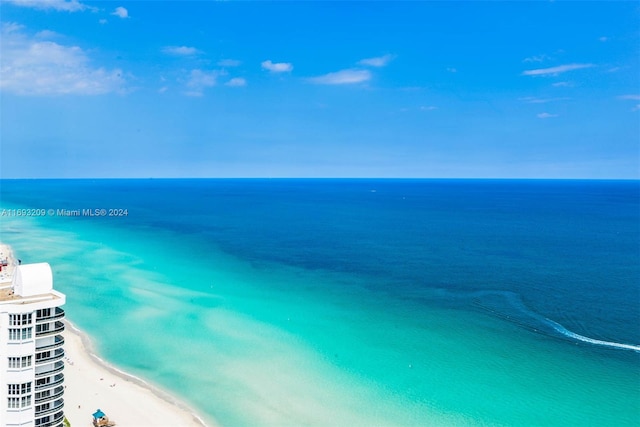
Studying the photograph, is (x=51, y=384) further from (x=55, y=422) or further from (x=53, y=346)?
(x=55, y=422)

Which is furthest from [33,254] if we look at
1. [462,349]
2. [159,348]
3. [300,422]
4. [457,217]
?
[457,217]

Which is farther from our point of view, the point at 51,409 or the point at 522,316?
the point at 522,316

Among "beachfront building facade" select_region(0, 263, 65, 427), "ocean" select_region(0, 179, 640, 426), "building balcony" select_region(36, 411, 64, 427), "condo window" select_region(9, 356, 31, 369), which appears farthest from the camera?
"ocean" select_region(0, 179, 640, 426)

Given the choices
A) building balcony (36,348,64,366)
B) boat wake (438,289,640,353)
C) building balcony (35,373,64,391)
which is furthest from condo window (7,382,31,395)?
boat wake (438,289,640,353)

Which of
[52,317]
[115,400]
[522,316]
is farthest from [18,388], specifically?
[522,316]

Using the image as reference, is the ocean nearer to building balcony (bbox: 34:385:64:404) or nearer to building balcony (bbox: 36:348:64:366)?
building balcony (bbox: 34:385:64:404)

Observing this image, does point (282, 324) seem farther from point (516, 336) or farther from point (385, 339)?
point (516, 336)
